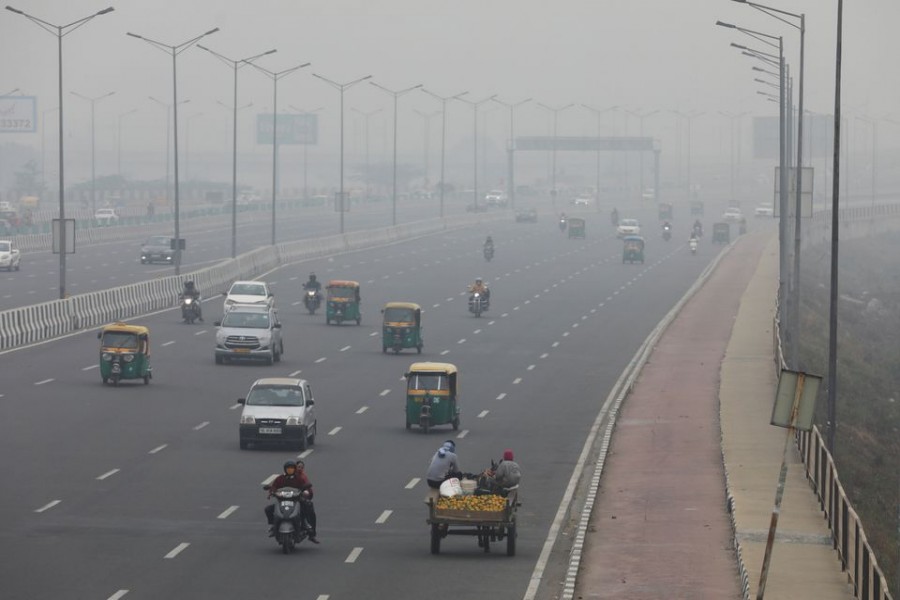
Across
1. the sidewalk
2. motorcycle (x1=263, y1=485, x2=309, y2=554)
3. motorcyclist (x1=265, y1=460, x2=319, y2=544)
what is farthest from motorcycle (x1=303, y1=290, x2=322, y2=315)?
motorcycle (x1=263, y1=485, x2=309, y2=554)

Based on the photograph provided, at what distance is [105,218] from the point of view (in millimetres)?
144750

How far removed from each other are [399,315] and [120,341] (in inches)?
517

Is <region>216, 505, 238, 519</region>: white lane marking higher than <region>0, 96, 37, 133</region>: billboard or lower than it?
lower

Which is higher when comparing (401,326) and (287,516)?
(401,326)

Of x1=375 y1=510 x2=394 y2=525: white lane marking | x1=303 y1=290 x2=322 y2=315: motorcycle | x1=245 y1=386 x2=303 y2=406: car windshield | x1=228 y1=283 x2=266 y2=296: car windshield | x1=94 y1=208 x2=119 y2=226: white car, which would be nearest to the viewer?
x1=375 y1=510 x2=394 y2=525: white lane marking

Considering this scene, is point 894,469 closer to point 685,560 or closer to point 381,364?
point 381,364

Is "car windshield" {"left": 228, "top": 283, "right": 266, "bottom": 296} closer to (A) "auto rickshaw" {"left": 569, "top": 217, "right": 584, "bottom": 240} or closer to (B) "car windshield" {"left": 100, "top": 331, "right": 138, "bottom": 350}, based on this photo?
(B) "car windshield" {"left": 100, "top": 331, "right": 138, "bottom": 350}

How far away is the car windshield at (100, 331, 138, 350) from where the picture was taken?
50.2 metres

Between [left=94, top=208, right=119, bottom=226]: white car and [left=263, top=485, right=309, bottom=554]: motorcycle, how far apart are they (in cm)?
11280

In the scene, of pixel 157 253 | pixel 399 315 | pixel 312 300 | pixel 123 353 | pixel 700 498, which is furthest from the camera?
pixel 157 253

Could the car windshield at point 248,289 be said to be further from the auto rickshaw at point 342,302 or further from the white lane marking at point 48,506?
the white lane marking at point 48,506

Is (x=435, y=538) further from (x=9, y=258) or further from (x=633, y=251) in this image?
(x=633, y=251)

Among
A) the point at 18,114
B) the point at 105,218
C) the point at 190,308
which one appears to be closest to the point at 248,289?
the point at 190,308

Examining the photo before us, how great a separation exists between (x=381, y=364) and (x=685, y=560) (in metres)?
31.0
